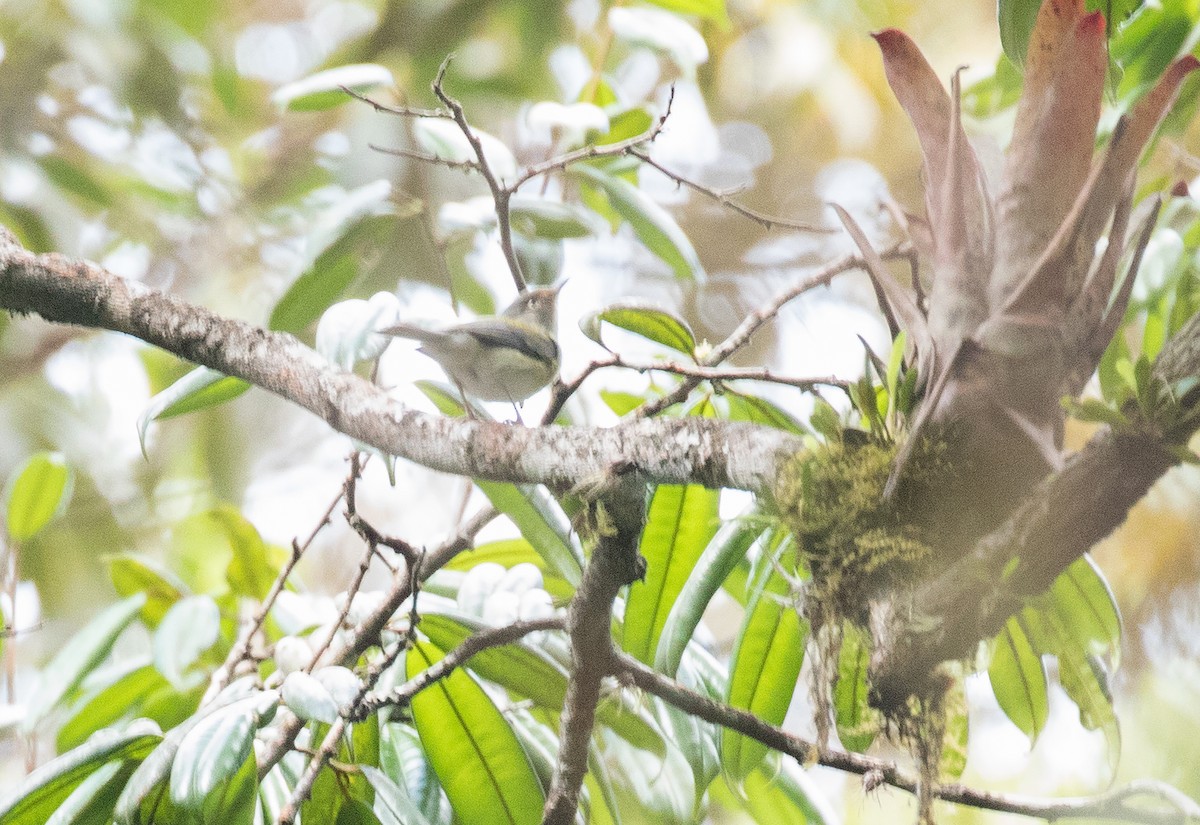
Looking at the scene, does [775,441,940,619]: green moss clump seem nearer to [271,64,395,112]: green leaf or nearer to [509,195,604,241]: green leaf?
[509,195,604,241]: green leaf

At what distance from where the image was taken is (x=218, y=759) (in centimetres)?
76

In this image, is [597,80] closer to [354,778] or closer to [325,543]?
[354,778]

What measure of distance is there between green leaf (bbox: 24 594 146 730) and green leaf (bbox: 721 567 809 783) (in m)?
0.89

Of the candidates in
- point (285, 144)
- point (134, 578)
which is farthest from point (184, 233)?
point (134, 578)

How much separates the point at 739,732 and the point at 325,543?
7.76ft

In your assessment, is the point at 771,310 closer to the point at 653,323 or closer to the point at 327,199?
the point at 653,323

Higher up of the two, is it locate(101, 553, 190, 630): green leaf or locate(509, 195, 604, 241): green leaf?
locate(509, 195, 604, 241): green leaf

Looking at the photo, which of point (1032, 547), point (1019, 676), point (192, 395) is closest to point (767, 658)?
point (1019, 676)

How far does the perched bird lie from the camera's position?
106cm

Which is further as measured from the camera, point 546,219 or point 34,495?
point 34,495

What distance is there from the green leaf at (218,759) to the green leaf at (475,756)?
0.21 m

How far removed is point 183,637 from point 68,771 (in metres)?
0.27

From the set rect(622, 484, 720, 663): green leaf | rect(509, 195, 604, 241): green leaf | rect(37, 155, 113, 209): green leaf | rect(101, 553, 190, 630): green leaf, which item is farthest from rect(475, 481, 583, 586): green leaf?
rect(37, 155, 113, 209): green leaf

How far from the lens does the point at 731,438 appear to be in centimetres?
67
